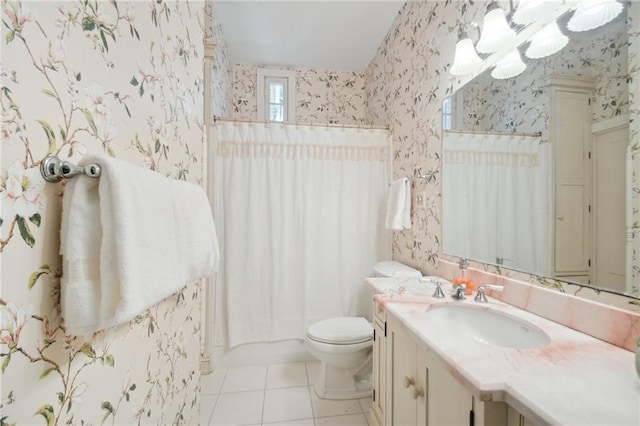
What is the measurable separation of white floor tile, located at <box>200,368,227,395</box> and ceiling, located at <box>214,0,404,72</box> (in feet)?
8.77

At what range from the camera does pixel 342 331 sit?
5.43 ft

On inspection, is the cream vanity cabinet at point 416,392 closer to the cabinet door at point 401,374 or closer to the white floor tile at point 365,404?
the cabinet door at point 401,374

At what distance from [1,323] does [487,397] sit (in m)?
0.79

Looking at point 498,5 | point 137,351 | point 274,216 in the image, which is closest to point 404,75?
point 498,5

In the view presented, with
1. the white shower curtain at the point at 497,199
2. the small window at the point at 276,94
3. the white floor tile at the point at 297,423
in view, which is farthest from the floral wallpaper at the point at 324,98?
the white floor tile at the point at 297,423

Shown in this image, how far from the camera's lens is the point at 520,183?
107 centimetres

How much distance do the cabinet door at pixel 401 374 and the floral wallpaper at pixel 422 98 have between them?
52cm

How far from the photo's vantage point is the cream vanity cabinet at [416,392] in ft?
1.97

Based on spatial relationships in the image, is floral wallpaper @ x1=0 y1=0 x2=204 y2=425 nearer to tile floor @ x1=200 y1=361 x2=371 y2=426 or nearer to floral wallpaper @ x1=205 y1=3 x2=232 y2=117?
tile floor @ x1=200 y1=361 x2=371 y2=426

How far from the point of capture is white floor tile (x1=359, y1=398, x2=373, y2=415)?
5.00 ft

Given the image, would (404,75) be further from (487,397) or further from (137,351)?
(137,351)

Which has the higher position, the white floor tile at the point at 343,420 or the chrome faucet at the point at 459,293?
the chrome faucet at the point at 459,293

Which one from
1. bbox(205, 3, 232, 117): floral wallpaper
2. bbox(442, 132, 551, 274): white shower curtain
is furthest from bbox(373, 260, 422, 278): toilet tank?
bbox(205, 3, 232, 117): floral wallpaper

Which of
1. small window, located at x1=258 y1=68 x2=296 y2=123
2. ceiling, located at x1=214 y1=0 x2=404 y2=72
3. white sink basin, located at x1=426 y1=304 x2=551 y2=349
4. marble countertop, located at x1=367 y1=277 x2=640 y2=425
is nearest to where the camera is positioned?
marble countertop, located at x1=367 y1=277 x2=640 y2=425
